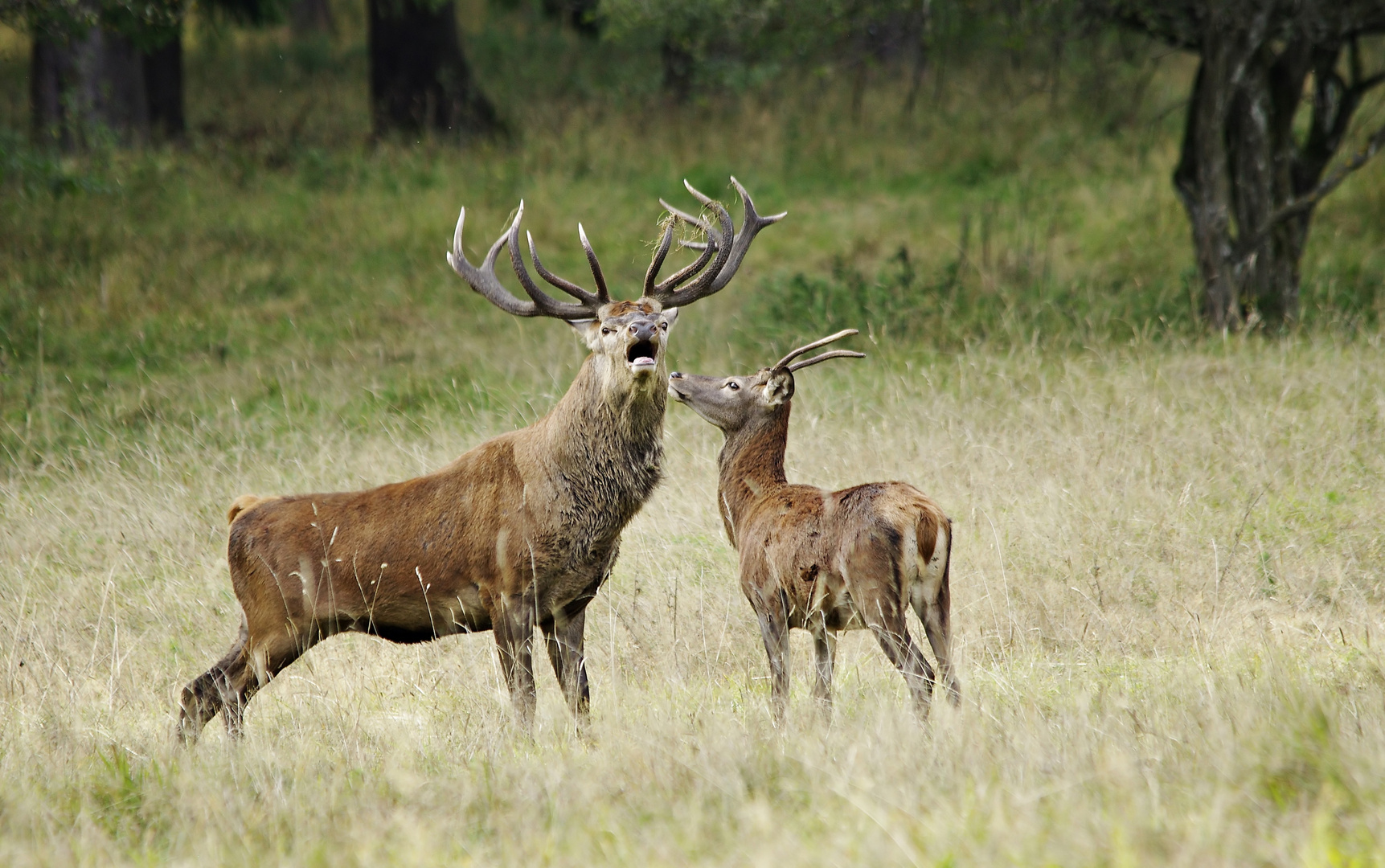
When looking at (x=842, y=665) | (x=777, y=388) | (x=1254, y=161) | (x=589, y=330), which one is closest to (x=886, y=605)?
(x=842, y=665)

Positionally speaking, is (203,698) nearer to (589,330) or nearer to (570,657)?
(570,657)

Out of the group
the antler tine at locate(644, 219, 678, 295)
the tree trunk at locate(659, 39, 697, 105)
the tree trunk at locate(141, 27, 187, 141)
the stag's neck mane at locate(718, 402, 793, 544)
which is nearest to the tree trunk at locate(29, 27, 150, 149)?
the tree trunk at locate(141, 27, 187, 141)

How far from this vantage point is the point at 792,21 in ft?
38.7

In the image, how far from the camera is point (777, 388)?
6.06 m

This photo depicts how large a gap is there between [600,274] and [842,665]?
83.6 inches

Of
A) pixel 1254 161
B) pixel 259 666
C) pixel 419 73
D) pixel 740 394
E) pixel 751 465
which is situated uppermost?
pixel 419 73

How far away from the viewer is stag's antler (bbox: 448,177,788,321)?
236 inches

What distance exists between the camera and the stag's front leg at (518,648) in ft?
17.2

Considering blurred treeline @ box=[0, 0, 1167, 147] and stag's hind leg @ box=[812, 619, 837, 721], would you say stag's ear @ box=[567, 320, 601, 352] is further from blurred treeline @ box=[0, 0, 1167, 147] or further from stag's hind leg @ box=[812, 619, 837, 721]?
blurred treeline @ box=[0, 0, 1167, 147]

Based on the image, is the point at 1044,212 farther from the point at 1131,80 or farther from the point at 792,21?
the point at 792,21

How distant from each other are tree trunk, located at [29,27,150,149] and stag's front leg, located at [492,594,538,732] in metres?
13.4

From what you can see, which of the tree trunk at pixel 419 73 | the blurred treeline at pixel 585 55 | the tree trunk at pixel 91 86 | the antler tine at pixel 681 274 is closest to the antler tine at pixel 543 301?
the antler tine at pixel 681 274

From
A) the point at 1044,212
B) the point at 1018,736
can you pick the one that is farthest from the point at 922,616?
the point at 1044,212

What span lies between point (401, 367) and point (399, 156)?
21.5 feet
